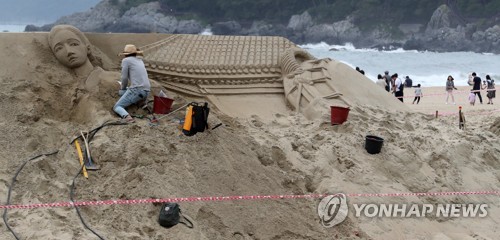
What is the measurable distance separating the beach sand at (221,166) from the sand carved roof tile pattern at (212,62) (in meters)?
0.45

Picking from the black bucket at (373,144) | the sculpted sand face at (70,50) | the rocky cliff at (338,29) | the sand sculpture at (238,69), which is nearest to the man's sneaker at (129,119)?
the sculpted sand face at (70,50)

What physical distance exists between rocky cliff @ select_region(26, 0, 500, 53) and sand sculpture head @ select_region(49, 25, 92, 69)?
47.2 meters

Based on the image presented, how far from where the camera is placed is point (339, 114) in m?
6.09

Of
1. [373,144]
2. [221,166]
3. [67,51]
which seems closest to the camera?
[221,166]

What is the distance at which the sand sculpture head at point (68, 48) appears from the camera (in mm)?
5828

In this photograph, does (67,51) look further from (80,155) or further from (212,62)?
(212,62)

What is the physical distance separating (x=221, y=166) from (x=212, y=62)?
8.23 ft

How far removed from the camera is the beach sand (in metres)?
4.18

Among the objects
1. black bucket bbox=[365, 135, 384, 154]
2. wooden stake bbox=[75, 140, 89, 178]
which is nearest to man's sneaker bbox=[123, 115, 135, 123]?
wooden stake bbox=[75, 140, 89, 178]

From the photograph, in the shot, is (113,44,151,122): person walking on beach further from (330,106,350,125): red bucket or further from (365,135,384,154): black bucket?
(365,135,384,154): black bucket

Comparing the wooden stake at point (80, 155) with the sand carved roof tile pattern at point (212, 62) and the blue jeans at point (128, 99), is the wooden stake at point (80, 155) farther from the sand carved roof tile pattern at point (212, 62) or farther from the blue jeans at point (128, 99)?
the sand carved roof tile pattern at point (212, 62)

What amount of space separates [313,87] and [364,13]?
52000 mm

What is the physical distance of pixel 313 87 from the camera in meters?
6.85

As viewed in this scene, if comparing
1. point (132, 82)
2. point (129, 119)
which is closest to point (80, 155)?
point (129, 119)
